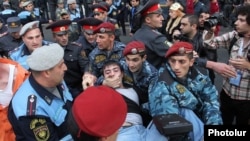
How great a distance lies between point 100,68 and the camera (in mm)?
3316

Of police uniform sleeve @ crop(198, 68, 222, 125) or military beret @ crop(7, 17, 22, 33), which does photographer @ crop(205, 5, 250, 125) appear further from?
military beret @ crop(7, 17, 22, 33)

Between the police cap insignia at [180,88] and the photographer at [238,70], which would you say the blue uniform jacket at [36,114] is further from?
the photographer at [238,70]

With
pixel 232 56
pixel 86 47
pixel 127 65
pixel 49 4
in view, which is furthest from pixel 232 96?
pixel 49 4

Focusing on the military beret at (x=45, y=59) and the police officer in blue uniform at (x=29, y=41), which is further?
the police officer in blue uniform at (x=29, y=41)

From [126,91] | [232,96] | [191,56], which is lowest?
[232,96]

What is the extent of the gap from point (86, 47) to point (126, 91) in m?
1.68

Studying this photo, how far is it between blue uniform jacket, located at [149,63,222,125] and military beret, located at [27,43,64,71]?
803 mm

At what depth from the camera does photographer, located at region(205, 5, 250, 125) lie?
113 inches

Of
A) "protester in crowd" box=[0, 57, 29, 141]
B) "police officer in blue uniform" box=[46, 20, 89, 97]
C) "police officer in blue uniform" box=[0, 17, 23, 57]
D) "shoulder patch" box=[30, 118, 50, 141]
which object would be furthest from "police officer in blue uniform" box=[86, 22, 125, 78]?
"police officer in blue uniform" box=[0, 17, 23, 57]

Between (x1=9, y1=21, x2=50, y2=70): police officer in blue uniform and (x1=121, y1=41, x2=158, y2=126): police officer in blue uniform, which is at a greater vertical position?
(x1=9, y1=21, x2=50, y2=70): police officer in blue uniform

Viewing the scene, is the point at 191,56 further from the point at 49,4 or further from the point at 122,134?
the point at 49,4

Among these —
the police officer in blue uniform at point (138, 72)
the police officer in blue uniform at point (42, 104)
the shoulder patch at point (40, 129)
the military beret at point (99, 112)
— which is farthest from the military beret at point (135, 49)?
the military beret at point (99, 112)

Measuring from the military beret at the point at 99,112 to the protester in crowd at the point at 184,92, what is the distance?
41.8 inches

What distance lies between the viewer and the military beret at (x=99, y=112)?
1.37 metres
